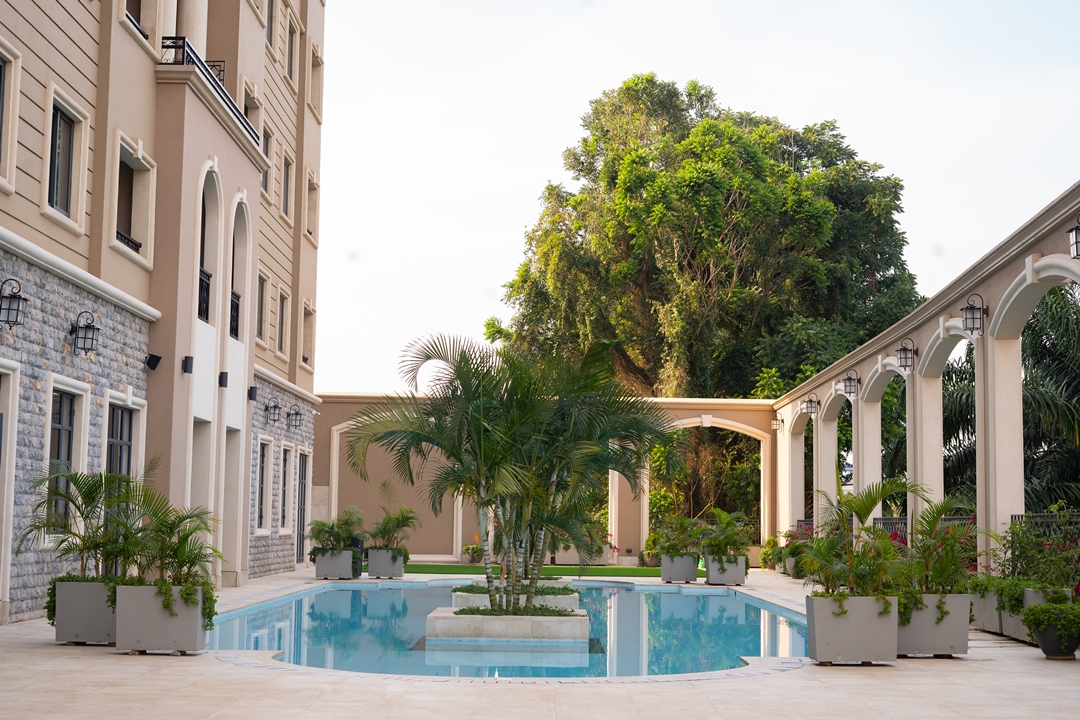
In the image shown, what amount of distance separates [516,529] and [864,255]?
2750 centimetres

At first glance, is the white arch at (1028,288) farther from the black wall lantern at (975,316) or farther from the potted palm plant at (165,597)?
the potted palm plant at (165,597)

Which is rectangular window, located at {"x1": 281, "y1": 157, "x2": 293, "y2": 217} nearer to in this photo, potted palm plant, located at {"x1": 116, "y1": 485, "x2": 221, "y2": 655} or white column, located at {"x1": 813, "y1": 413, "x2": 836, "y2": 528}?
white column, located at {"x1": 813, "y1": 413, "x2": 836, "y2": 528}

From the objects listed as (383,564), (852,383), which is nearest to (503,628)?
(383,564)

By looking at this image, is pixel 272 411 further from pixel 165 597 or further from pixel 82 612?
pixel 165 597

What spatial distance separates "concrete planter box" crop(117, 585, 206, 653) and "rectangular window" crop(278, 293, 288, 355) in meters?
14.0

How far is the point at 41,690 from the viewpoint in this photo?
7.53 meters

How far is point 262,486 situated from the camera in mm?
21484

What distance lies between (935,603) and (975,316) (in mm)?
4930

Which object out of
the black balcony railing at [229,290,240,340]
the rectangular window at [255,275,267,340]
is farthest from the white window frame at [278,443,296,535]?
the black balcony railing at [229,290,240,340]

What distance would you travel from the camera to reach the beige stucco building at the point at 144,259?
11633 mm

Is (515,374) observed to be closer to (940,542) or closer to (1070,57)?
(940,542)

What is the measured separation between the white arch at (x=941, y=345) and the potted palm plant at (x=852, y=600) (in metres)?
5.35

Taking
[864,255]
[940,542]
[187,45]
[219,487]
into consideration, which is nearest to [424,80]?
[187,45]

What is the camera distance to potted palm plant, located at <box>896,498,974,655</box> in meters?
10.4
